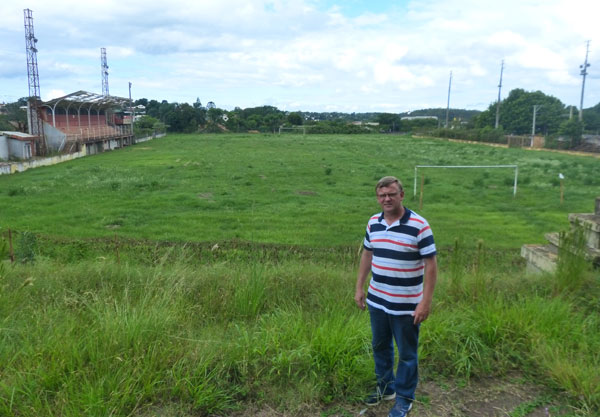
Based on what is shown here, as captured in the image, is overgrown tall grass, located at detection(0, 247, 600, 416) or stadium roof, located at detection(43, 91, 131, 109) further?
stadium roof, located at detection(43, 91, 131, 109)

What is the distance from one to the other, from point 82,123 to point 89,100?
447 centimetres

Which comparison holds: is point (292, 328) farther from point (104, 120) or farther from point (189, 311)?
point (104, 120)

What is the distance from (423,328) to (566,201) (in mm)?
14828

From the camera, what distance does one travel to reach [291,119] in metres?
109

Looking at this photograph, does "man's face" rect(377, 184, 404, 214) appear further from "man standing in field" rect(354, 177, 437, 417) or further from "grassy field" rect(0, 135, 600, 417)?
"grassy field" rect(0, 135, 600, 417)

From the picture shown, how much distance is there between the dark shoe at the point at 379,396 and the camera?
335 centimetres

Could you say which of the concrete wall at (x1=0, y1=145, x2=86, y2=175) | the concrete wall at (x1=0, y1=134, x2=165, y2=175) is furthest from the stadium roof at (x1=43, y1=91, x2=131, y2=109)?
the concrete wall at (x1=0, y1=145, x2=86, y2=175)

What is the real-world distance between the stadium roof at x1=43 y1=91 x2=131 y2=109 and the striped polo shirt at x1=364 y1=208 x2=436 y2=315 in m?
46.1

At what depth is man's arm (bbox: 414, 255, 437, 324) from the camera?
3.20m

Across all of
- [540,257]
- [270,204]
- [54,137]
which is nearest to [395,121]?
[54,137]

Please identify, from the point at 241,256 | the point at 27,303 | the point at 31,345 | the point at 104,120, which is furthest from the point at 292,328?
the point at 104,120

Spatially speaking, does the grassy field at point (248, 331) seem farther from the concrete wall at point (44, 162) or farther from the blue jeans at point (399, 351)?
the concrete wall at point (44, 162)

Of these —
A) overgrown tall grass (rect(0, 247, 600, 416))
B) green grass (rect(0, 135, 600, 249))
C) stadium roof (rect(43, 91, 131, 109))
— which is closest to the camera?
overgrown tall grass (rect(0, 247, 600, 416))

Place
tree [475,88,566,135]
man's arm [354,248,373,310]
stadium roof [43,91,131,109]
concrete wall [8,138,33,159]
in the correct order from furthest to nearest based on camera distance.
→ 1. tree [475,88,566,135]
2. stadium roof [43,91,131,109]
3. concrete wall [8,138,33,159]
4. man's arm [354,248,373,310]
